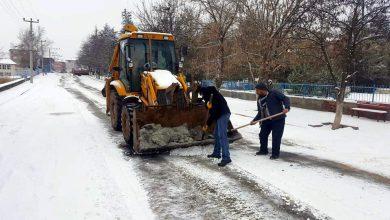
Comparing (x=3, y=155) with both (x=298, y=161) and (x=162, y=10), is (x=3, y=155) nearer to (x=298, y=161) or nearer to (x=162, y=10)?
(x=298, y=161)

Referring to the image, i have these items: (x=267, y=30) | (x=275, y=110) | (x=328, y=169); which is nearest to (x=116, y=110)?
(x=275, y=110)

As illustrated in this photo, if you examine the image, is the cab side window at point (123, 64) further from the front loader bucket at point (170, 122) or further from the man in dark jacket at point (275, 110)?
the man in dark jacket at point (275, 110)

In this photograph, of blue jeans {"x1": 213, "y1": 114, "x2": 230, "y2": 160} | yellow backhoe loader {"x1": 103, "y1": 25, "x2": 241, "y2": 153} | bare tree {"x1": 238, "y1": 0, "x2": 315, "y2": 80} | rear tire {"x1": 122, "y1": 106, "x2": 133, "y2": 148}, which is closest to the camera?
blue jeans {"x1": 213, "y1": 114, "x2": 230, "y2": 160}

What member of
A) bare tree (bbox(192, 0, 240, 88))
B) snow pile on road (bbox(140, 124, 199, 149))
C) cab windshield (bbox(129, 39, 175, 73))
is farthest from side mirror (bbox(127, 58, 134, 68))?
bare tree (bbox(192, 0, 240, 88))

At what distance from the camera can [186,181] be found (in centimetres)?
597

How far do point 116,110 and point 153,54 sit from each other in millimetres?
1884

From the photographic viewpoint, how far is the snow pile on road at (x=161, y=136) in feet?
24.6

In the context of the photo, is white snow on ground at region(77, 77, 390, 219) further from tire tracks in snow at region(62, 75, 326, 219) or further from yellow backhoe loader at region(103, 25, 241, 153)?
yellow backhoe loader at region(103, 25, 241, 153)

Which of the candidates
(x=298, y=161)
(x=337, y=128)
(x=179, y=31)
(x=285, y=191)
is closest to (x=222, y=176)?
(x=285, y=191)

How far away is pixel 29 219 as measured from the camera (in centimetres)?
445

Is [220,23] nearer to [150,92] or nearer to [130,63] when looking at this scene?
[130,63]

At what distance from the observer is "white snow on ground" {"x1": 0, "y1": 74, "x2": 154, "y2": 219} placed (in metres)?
4.71

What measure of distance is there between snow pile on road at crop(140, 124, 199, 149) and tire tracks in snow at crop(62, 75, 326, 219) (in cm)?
73

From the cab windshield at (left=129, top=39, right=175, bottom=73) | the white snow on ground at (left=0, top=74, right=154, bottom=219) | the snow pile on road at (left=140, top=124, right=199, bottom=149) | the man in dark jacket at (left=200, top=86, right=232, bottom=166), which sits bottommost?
the white snow on ground at (left=0, top=74, right=154, bottom=219)
